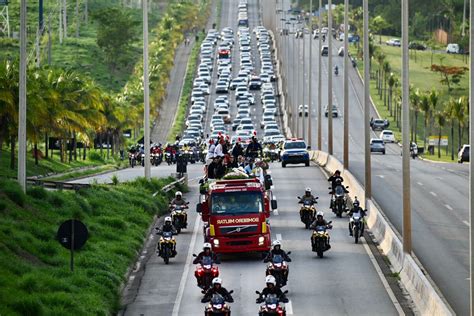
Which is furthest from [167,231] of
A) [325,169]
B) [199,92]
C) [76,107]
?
[199,92]

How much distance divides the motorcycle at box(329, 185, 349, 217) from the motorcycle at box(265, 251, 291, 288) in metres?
15.9

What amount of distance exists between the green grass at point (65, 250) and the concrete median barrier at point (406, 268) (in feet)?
22.4

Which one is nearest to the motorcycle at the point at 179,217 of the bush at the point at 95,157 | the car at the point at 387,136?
the bush at the point at 95,157

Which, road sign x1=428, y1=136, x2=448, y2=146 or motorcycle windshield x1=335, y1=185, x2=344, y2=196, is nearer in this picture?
motorcycle windshield x1=335, y1=185, x2=344, y2=196

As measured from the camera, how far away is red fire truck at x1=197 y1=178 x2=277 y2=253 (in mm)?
39281

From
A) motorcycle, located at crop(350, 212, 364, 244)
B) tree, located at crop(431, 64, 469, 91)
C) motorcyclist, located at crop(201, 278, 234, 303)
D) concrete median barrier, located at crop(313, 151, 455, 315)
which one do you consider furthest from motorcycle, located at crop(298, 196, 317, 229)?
tree, located at crop(431, 64, 469, 91)

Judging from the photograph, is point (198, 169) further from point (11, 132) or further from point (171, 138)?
point (171, 138)

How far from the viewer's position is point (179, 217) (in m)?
46.9

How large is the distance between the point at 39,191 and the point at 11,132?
80.1 feet

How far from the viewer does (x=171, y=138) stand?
13412cm

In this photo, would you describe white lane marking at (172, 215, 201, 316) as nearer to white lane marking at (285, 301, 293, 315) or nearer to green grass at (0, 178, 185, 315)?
green grass at (0, 178, 185, 315)

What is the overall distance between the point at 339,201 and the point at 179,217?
6346 mm

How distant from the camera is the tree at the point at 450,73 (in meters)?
178

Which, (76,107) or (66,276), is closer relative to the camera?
(66,276)
